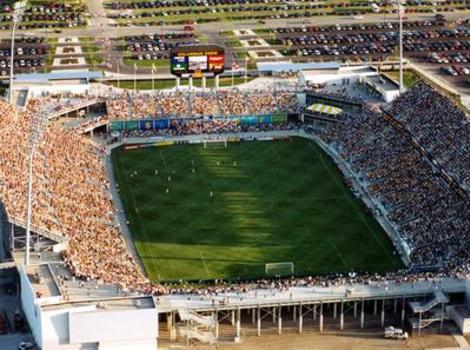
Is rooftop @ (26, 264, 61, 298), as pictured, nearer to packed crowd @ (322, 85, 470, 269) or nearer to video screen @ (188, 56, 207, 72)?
packed crowd @ (322, 85, 470, 269)

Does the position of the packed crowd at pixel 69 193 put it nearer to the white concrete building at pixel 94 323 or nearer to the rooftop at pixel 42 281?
the rooftop at pixel 42 281

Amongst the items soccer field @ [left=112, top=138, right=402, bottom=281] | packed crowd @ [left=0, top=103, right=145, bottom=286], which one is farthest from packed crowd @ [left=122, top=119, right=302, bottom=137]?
packed crowd @ [left=0, top=103, right=145, bottom=286]

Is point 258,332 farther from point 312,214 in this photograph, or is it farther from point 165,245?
point 312,214

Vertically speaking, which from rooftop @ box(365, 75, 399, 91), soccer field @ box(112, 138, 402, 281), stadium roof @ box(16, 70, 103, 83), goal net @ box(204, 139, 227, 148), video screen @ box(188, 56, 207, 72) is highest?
video screen @ box(188, 56, 207, 72)

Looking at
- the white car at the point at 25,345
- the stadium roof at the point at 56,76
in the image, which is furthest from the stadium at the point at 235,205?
the stadium roof at the point at 56,76

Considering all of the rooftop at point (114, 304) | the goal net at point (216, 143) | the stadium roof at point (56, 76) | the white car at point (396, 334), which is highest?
the stadium roof at point (56, 76)

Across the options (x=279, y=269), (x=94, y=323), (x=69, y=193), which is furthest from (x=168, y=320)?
(x=69, y=193)

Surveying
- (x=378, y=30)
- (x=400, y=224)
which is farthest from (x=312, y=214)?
(x=378, y=30)
